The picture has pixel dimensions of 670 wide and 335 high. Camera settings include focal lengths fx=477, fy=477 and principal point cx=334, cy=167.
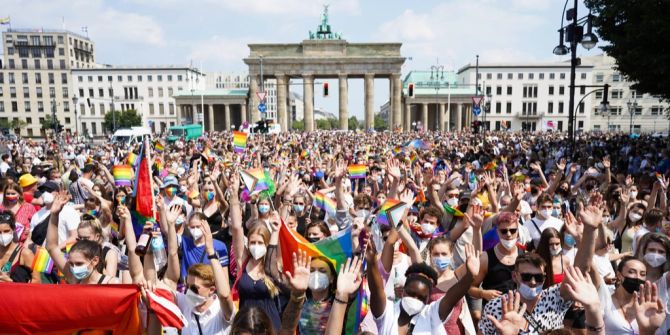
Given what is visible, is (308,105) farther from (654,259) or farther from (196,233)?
(654,259)

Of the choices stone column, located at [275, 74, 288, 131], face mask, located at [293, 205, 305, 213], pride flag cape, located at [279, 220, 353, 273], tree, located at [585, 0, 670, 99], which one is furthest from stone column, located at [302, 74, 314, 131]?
pride flag cape, located at [279, 220, 353, 273]

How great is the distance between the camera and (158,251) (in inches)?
204

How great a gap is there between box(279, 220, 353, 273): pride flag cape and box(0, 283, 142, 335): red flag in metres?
1.39

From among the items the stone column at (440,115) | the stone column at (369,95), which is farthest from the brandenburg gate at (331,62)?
the stone column at (440,115)

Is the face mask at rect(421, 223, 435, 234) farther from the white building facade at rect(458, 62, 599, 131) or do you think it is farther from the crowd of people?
the white building facade at rect(458, 62, 599, 131)

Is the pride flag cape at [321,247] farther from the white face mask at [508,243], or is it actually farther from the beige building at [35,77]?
the beige building at [35,77]

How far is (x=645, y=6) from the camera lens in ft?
55.3

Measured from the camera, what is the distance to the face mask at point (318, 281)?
3824 mm

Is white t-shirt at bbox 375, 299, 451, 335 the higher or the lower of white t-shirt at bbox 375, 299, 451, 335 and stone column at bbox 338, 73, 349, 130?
the lower

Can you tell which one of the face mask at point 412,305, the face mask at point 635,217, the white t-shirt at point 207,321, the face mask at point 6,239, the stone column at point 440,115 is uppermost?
the stone column at point 440,115

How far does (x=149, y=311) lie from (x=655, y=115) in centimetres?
10480

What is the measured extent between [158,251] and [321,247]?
6.29 feet

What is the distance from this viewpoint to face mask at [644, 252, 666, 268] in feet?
Result: 13.8

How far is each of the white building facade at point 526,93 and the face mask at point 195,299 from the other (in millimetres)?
105380
